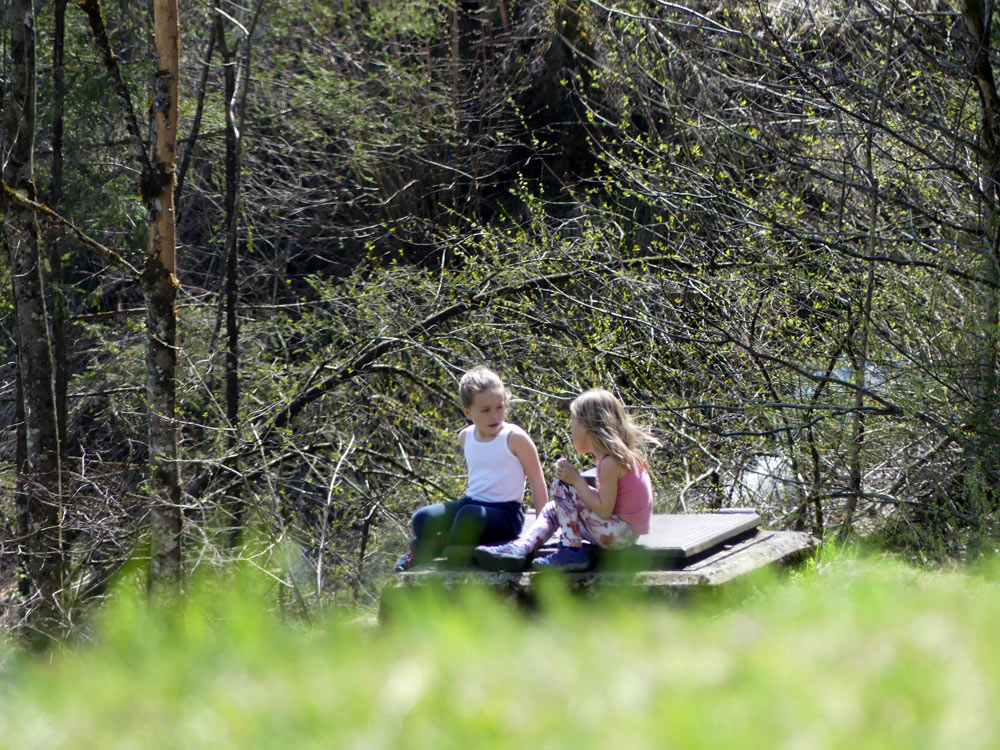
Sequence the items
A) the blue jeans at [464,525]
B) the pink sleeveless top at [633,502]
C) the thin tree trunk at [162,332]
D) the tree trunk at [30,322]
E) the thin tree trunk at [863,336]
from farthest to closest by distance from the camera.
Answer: the tree trunk at [30,322], the thin tree trunk at [162,332], the thin tree trunk at [863,336], the blue jeans at [464,525], the pink sleeveless top at [633,502]

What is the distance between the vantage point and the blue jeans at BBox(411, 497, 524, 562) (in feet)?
19.3

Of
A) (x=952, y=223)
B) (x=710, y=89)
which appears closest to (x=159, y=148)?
(x=710, y=89)

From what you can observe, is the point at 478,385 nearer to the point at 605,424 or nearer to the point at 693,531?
the point at 605,424

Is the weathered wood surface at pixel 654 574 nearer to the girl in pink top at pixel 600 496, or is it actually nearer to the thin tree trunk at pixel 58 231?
the girl in pink top at pixel 600 496

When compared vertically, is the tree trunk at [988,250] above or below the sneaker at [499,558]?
above

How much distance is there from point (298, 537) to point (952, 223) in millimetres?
6534

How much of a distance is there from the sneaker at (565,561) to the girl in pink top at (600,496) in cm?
2

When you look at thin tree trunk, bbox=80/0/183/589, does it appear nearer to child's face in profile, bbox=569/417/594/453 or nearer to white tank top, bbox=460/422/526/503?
white tank top, bbox=460/422/526/503

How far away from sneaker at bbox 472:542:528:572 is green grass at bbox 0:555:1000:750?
2134mm

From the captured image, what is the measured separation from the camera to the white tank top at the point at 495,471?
6.20 metres

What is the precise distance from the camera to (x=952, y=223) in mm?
7254

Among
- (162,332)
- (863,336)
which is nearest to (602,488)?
(863,336)

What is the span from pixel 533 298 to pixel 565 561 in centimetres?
566

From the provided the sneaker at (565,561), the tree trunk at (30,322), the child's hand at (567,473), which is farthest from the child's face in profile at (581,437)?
the tree trunk at (30,322)
